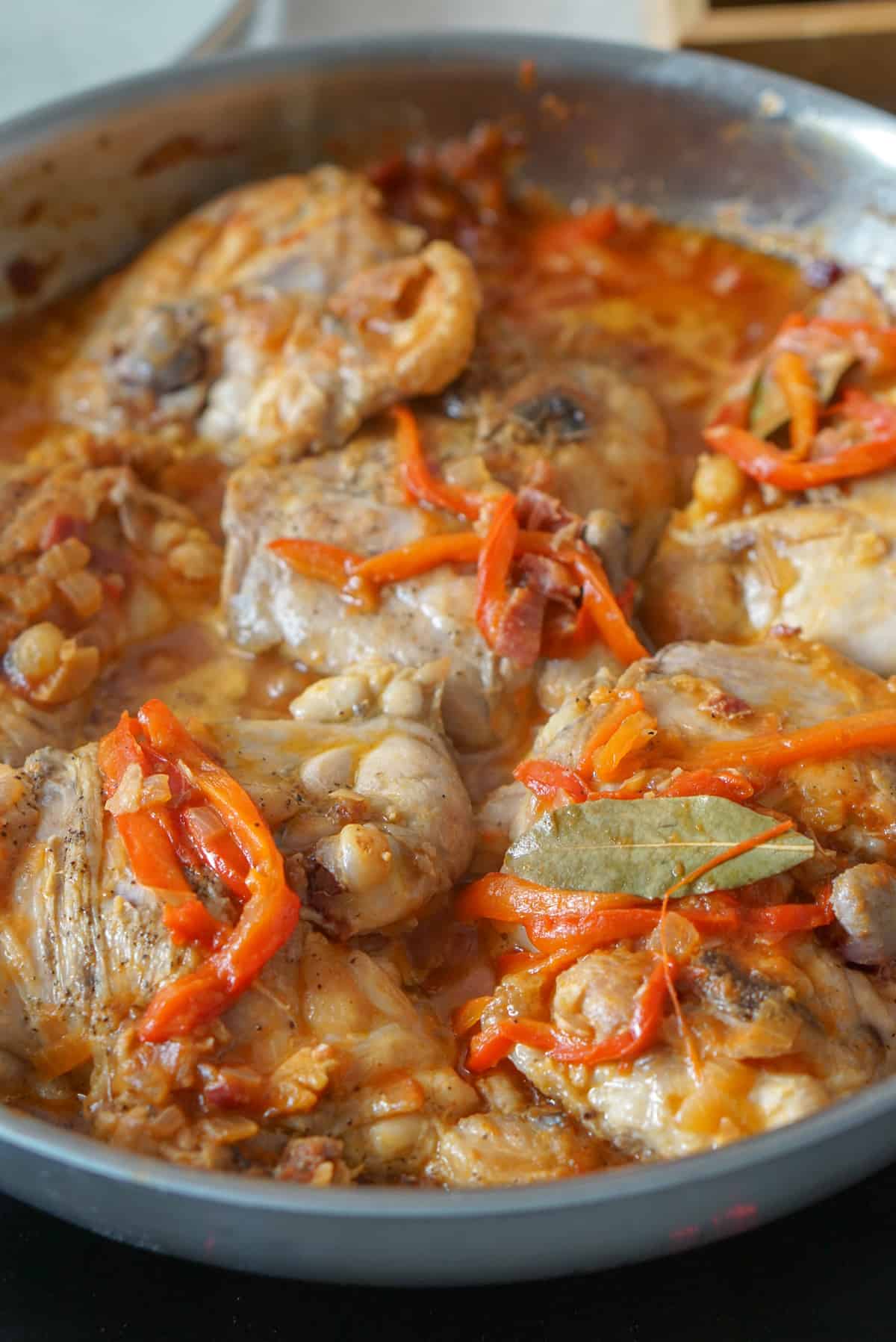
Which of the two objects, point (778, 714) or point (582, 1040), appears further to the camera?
point (778, 714)

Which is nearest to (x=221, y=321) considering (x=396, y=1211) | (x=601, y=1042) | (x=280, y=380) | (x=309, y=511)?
(x=280, y=380)

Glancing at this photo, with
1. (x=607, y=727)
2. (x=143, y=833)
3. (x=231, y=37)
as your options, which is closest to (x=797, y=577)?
(x=607, y=727)

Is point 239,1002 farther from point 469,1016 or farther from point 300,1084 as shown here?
point 469,1016

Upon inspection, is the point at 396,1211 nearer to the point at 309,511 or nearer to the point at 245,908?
the point at 245,908

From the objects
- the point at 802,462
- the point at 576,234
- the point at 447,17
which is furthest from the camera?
the point at 447,17

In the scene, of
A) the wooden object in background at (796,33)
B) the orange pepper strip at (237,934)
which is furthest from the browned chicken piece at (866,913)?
the wooden object in background at (796,33)

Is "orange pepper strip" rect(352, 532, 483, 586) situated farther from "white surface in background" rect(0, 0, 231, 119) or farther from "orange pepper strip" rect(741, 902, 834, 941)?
"white surface in background" rect(0, 0, 231, 119)
